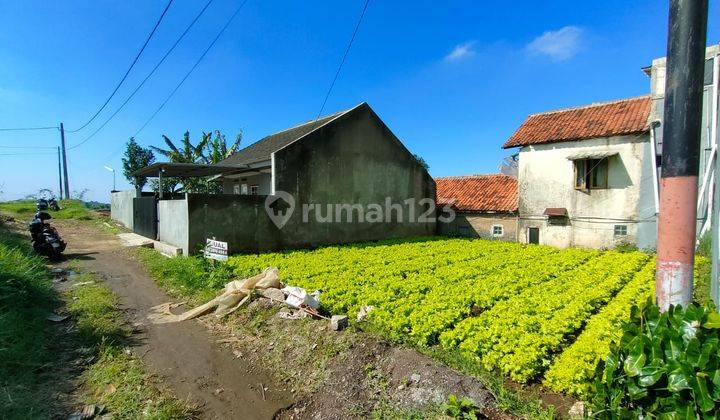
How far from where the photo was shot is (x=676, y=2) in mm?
2457

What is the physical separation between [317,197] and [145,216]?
781cm

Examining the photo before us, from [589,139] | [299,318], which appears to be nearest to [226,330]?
[299,318]

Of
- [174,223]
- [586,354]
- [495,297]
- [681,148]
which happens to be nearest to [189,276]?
[174,223]

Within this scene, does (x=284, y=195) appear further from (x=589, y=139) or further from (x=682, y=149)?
(x=589, y=139)

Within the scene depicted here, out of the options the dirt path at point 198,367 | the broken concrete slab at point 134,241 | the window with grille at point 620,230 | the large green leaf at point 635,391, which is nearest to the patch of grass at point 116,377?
the dirt path at point 198,367

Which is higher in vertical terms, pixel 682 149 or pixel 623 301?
pixel 682 149

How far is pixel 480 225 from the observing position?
58.4 ft

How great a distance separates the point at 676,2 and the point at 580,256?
440 inches

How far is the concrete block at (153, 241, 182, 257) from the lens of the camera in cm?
1119

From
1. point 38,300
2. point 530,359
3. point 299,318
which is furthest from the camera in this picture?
point 38,300

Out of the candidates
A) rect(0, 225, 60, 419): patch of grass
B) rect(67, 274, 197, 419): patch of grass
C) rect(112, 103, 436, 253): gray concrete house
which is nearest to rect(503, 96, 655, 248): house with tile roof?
rect(112, 103, 436, 253): gray concrete house

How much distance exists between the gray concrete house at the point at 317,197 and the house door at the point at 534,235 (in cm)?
501

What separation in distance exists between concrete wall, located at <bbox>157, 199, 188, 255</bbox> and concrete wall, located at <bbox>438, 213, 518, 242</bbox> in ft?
43.5

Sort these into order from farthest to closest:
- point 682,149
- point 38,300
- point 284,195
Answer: point 284,195, point 38,300, point 682,149
